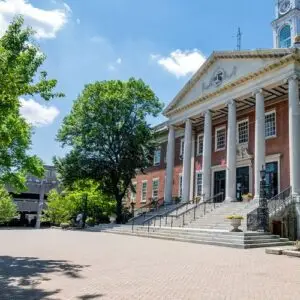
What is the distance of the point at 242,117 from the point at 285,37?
39883mm

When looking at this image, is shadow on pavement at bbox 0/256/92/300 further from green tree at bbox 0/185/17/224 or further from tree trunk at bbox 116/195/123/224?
green tree at bbox 0/185/17/224

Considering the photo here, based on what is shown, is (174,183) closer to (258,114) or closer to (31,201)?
(258,114)

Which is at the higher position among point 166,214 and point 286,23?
point 286,23

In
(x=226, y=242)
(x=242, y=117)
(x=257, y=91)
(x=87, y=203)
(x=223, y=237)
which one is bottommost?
(x=226, y=242)

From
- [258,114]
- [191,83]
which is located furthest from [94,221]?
[258,114]

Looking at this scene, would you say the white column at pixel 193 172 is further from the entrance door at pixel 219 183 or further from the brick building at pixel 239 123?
the entrance door at pixel 219 183

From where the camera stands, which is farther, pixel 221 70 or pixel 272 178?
pixel 221 70

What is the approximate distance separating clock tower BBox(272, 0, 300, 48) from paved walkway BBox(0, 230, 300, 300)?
56.2 m

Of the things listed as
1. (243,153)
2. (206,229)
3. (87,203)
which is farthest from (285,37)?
(206,229)

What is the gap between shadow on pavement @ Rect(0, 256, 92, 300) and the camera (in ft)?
20.1

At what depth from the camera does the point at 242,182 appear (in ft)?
92.5

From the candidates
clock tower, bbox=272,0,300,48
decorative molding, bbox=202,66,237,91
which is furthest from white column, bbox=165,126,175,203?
clock tower, bbox=272,0,300,48

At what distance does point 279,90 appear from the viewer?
979 inches

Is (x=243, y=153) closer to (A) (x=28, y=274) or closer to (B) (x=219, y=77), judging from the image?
(B) (x=219, y=77)
